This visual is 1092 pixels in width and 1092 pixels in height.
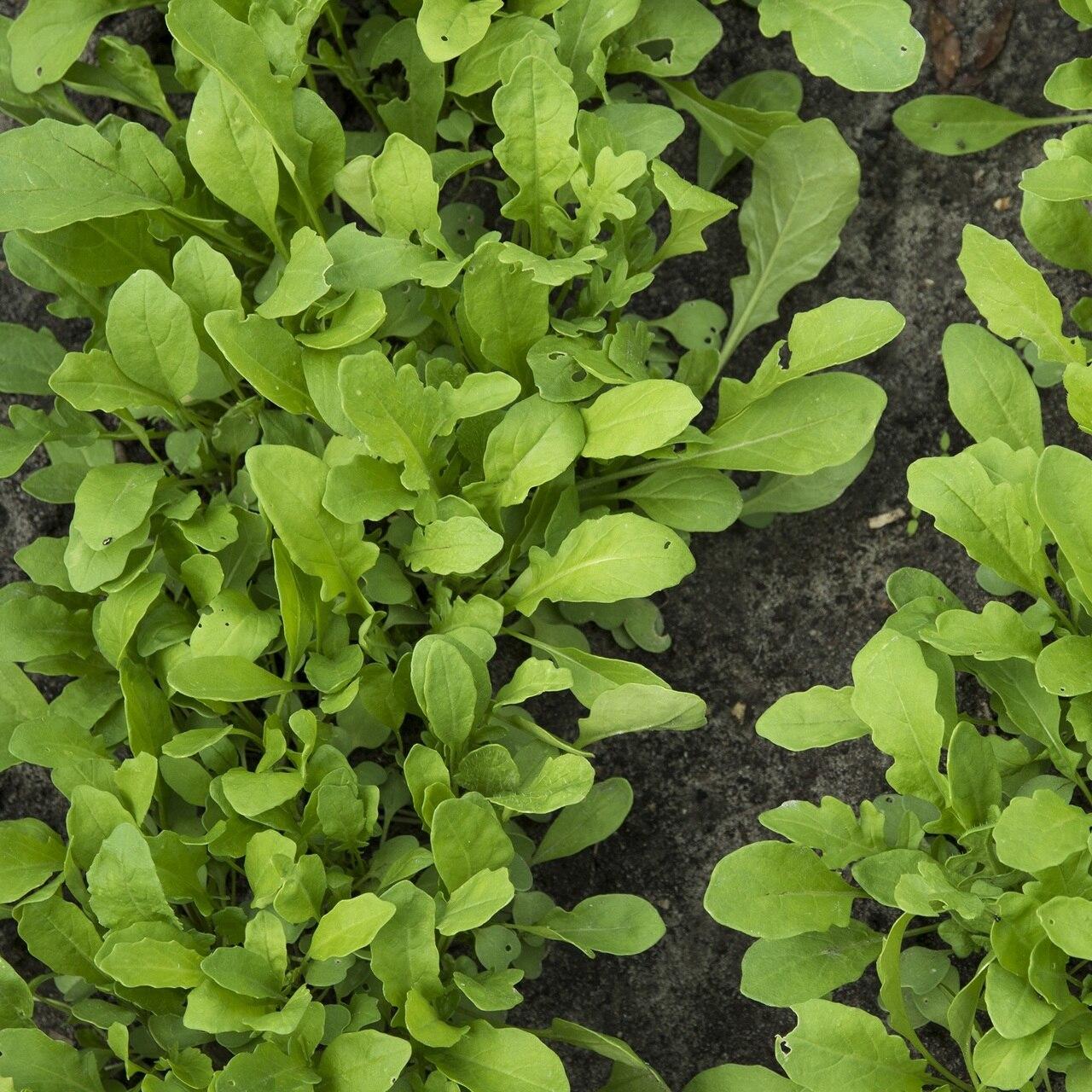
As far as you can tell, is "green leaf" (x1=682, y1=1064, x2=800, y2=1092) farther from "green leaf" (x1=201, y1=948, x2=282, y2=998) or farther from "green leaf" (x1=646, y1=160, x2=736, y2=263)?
"green leaf" (x1=646, y1=160, x2=736, y2=263)

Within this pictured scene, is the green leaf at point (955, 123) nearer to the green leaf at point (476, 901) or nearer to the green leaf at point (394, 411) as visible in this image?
the green leaf at point (394, 411)

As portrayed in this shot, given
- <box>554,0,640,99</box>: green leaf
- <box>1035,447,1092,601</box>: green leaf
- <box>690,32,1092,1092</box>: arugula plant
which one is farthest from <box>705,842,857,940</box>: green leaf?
<box>554,0,640,99</box>: green leaf

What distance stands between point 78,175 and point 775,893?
3.51 feet

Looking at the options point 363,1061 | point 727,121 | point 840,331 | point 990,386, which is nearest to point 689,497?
point 840,331

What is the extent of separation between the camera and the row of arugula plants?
4.17ft

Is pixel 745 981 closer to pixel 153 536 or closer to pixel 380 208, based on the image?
pixel 153 536

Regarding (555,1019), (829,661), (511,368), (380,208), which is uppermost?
(380,208)

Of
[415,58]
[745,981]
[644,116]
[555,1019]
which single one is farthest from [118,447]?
[745,981]

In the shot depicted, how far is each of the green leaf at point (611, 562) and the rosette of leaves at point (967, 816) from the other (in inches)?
8.7

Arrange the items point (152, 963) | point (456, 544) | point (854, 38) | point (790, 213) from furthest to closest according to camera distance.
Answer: point (790, 213) < point (854, 38) < point (456, 544) < point (152, 963)

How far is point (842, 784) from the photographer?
1532 mm

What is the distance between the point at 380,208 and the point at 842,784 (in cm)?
87

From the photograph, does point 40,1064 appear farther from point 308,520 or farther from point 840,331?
point 840,331

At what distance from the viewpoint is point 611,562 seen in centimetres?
133
